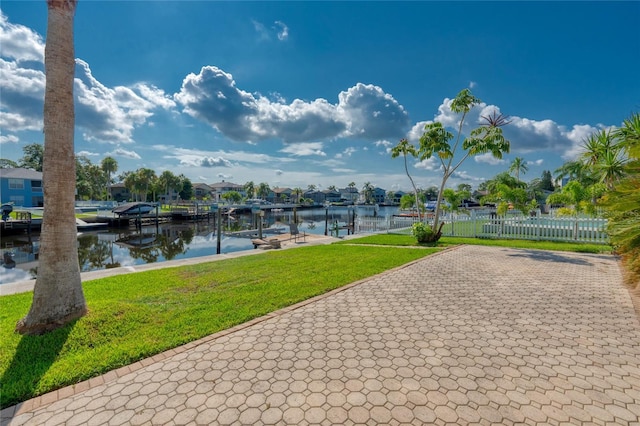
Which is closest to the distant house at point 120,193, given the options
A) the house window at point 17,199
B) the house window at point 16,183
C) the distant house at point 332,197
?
the house window at point 17,199

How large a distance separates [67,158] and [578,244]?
17124mm

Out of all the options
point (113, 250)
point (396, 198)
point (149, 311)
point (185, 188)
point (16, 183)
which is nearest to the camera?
point (149, 311)

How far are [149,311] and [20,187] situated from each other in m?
53.7

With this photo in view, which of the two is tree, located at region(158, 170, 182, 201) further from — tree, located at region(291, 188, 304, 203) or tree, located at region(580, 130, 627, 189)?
tree, located at region(580, 130, 627, 189)

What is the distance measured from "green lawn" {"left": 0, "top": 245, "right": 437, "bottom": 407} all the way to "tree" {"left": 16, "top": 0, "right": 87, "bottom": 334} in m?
0.32

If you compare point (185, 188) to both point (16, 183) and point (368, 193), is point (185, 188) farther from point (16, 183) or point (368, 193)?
point (368, 193)

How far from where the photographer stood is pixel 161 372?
127 inches

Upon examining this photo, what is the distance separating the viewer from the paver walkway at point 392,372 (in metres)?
2.57

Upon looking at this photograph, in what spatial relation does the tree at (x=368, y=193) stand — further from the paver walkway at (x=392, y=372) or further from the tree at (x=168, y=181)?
the paver walkway at (x=392, y=372)

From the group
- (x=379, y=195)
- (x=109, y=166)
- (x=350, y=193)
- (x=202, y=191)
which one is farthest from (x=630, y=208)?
(x=350, y=193)

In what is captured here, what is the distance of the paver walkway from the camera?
257 cm

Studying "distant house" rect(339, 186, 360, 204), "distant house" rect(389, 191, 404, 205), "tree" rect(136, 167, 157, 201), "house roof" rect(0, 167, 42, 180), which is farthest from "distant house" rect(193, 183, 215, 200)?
"distant house" rect(389, 191, 404, 205)

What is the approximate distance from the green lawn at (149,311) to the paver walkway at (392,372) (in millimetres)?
298

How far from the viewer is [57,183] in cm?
401
